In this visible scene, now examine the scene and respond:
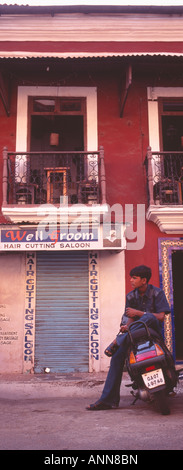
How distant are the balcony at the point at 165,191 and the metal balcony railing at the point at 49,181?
1083mm

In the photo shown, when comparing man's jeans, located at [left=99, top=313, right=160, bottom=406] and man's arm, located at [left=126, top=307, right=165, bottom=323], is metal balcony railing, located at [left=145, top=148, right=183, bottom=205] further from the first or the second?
man's jeans, located at [left=99, top=313, right=160, bottom=406]

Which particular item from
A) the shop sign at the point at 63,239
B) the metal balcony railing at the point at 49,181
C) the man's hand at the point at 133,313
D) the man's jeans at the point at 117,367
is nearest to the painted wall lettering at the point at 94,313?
the shop sign at the point at 63,239

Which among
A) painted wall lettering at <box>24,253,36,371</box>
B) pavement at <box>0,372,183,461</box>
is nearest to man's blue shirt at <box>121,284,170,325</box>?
pavement at <box>0,372,183,461</box>

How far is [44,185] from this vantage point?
9.78 meters

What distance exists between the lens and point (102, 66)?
9516mm

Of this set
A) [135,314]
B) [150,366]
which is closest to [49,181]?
[135,314]

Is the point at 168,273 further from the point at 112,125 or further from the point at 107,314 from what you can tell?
the point at 112,125

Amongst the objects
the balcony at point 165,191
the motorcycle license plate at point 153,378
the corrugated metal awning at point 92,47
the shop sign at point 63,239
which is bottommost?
the motorcycle license plate at point 153,378

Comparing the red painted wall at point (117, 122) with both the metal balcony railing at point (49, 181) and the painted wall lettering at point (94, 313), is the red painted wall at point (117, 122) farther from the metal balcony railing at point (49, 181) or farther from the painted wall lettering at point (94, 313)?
the painted wall lettering at point (94, 313)

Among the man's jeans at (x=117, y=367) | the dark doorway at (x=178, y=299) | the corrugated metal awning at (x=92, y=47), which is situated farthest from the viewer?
the dark doorway at (x=178, y=299)

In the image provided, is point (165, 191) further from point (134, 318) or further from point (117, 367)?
point (117, 367)

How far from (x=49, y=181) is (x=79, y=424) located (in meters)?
6.26

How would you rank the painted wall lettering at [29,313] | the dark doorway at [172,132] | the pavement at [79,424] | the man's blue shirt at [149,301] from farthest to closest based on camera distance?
the dark doorway at [172,132], the painted wall lettering at [29,313], the man's blue shirt at [149,301], the pavement at [79,424]

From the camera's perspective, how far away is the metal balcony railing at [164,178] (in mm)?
9188
